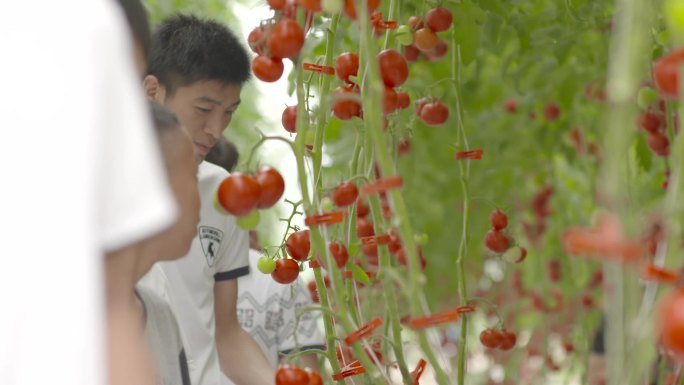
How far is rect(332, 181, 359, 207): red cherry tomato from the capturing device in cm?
114

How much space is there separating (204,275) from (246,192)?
0.69 metres

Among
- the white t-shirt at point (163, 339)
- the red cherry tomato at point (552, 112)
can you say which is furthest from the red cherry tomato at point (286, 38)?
the red cherry tomato at point (552, 112)

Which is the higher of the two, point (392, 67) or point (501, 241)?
point (392, 67)

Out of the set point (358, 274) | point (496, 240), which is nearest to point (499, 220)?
point (496, 240)

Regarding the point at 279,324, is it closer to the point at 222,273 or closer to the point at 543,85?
the point at 222,273

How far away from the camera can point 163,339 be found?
1.21 meters

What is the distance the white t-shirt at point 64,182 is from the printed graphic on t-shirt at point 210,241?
90 centimetres

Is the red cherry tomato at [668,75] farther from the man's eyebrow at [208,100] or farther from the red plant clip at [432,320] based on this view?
the man's eyebrow at [208,100]

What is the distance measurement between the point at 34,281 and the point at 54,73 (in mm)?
146

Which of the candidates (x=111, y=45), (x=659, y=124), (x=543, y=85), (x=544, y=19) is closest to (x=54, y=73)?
(x=111, y=45)

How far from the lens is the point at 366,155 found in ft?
3.70

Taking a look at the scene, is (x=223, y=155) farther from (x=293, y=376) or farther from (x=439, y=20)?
(x=293, y=376)

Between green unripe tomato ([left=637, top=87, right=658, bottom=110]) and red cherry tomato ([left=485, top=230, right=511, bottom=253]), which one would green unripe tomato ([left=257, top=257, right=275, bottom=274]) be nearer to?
red cherry tomato ([left=485, top=230, right=511, bottom=253])

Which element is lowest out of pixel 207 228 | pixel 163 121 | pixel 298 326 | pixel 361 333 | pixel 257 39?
pixel 298 326
